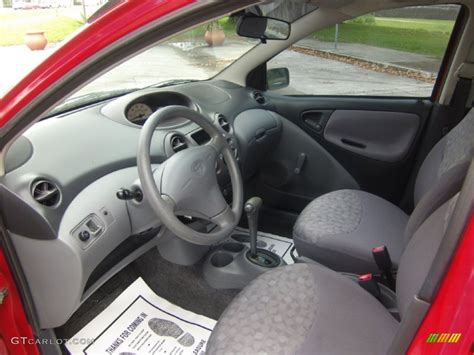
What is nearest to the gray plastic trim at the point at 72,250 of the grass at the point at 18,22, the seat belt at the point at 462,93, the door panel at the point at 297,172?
the door panel at the point at 297,172

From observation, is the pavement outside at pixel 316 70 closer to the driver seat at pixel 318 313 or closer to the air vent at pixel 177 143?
the air vent at pixel 177 143

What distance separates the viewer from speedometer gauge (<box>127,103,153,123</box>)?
1.70 meters

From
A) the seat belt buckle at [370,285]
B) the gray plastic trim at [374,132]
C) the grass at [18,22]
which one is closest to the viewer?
the seat belt buckle at [370,285]

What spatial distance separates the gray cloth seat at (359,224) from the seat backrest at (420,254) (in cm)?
34

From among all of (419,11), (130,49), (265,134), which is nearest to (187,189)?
(130,49)

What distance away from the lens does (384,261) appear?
1458 mm

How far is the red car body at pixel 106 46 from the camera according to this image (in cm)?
71

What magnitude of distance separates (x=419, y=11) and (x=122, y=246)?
1695 mm

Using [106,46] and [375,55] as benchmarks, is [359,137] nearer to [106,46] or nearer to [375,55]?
[375,55]

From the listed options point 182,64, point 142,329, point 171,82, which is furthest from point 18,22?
point 142,329

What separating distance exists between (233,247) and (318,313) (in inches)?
33.3

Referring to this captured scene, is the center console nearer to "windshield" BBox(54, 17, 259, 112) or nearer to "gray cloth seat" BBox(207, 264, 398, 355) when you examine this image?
"gray cloth seat" BBox(207, 264, 398, 355)

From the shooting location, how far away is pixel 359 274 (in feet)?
5.10

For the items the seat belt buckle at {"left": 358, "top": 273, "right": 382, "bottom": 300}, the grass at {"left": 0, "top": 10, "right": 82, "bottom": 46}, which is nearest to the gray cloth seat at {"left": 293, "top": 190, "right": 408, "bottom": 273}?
the seat belt buckle at {"left": 358, "top": 273, "right": 382, "bottom": 300}
